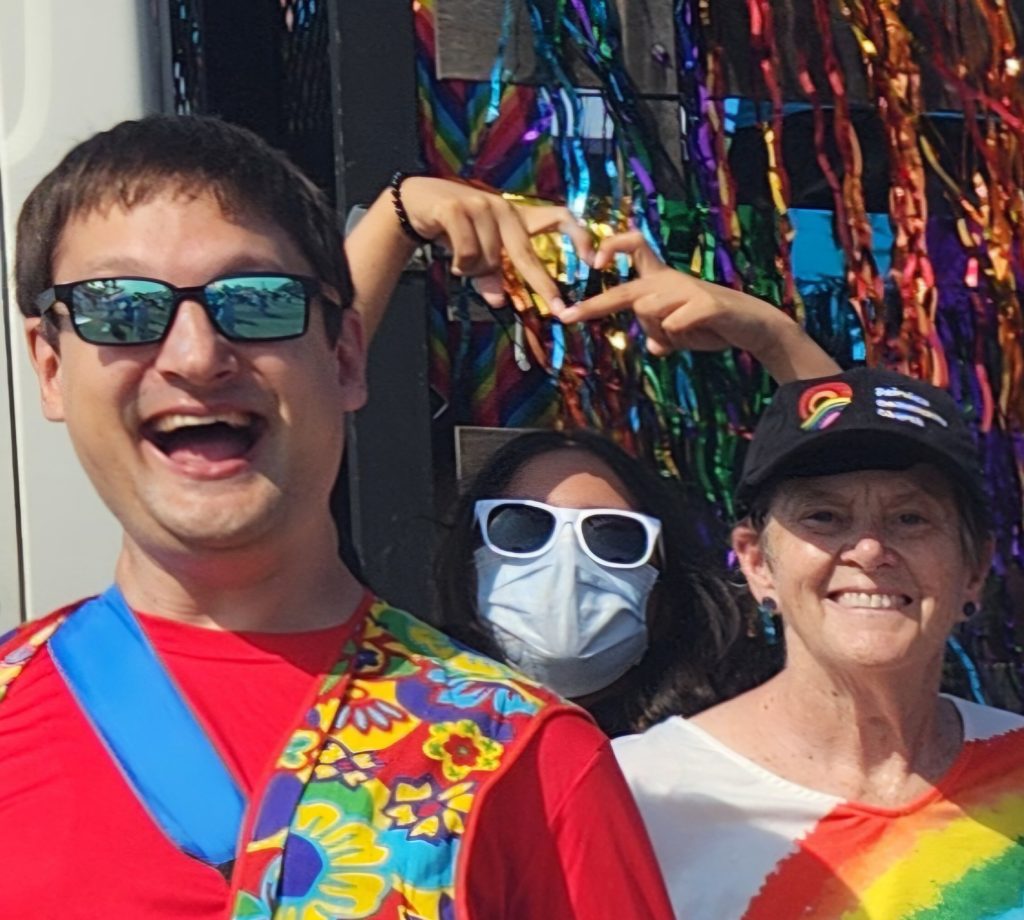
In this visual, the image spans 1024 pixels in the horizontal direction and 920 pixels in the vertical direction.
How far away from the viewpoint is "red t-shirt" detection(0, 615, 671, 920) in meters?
1.74

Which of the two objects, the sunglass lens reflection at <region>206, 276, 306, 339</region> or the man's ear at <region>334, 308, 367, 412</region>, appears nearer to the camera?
the sunglass lens reflection at <region>206, 276, 306, 339</region>

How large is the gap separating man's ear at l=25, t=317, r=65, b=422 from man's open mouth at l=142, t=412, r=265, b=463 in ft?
0.43

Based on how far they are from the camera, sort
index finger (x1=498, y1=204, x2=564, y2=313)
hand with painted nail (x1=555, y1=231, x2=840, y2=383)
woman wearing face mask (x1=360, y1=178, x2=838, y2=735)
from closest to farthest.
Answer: index finger (x1=498, y1=204, x2=564, y2=313) → hand with painted nail (x1=555, y1=231, x2=840, y2=383) → woman wearing face mask (x1=360, y1=178, x2=838, y2=735)

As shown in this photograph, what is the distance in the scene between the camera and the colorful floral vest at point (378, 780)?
5.76 ft

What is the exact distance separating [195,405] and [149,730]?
12.3 inches

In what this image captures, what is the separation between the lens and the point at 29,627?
6.49 feet

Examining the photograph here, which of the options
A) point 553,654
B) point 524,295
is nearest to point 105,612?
point 553,654

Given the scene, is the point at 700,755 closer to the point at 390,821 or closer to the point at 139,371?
the point at 390,821

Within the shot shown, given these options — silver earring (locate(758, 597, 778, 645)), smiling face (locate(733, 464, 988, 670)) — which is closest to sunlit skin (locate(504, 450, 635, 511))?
silver earring (locate(758, 597, 778, 645))

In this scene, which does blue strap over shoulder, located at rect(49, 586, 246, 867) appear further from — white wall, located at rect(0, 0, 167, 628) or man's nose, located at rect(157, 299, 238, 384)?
white wall, located at rect(0, 0, 167, 628)

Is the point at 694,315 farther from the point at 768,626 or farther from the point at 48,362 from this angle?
the point at 48,362

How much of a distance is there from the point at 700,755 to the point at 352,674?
31.0 inches

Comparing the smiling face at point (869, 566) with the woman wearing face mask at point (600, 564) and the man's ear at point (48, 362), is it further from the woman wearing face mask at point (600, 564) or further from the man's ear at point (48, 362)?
the man's ear at point (48, 362)

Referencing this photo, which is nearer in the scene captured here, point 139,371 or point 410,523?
point 139,371
